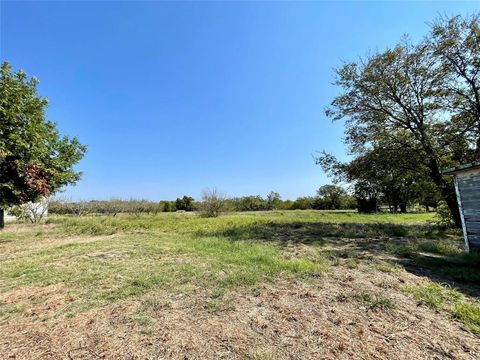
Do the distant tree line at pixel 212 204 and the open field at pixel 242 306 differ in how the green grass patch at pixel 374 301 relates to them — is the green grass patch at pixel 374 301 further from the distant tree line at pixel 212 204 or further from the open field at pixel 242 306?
the distant tree line at pixel 212 204

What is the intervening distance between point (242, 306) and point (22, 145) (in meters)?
9.30

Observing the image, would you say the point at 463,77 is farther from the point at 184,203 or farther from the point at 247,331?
the point at 184,203

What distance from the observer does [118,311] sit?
3357 millimetres

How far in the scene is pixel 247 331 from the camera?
282 cm

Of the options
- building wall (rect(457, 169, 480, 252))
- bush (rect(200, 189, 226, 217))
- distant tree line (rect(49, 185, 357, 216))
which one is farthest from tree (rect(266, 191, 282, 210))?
building wall (rect(457, 169, 480, 252))

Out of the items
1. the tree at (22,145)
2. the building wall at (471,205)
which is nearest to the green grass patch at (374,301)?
the building wall at (471,205)

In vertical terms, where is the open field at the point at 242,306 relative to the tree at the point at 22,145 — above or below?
below

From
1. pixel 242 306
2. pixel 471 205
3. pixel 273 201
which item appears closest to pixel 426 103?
pixel 471 205

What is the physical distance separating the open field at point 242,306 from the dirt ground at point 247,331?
0.5 inches

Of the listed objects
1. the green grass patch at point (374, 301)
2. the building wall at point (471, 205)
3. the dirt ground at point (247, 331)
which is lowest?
the dirt ground at point (247, 331)

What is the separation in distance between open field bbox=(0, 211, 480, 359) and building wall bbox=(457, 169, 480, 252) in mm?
902

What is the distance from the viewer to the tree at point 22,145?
28.1 ft

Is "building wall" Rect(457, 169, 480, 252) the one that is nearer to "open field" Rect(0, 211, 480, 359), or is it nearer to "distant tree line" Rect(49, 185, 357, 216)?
"open field" Rect(0, 211, 480, 359)

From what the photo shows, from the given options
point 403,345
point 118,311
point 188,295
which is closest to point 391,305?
point 403,345
